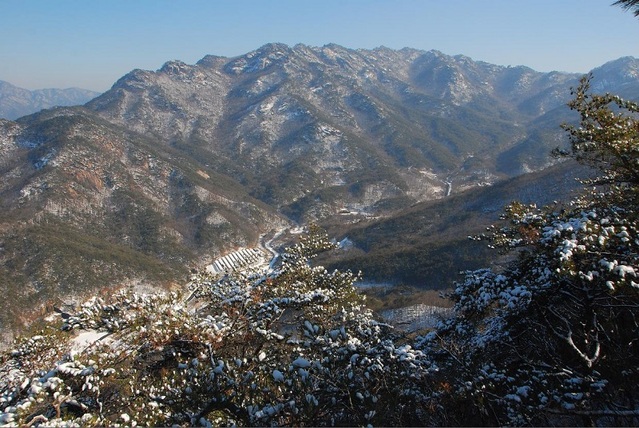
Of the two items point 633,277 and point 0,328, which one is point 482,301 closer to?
point 633,277

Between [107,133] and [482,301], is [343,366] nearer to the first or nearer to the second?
[482,301]

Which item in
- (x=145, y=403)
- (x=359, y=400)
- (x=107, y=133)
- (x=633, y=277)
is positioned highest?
(x=107, y=133)

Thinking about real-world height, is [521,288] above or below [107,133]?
below

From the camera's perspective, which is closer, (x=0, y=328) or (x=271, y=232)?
(x=0, y=328)

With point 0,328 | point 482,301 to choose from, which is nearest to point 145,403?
point 482,301

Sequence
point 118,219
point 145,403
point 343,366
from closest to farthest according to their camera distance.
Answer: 1. point 343,366
2. point 145,403
3. point 118,219

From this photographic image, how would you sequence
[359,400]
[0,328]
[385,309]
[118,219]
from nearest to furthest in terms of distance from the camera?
[359,400] → [0,328] → [385,309] → [118,219]

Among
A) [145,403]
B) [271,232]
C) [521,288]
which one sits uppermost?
[521,288]

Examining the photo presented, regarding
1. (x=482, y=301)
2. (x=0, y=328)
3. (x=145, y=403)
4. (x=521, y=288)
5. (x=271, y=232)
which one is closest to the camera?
(x=145, y=403)

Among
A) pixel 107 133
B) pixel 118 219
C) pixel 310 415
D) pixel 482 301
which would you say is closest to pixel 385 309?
pixel 482 301

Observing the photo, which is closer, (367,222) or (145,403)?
(145,403)
